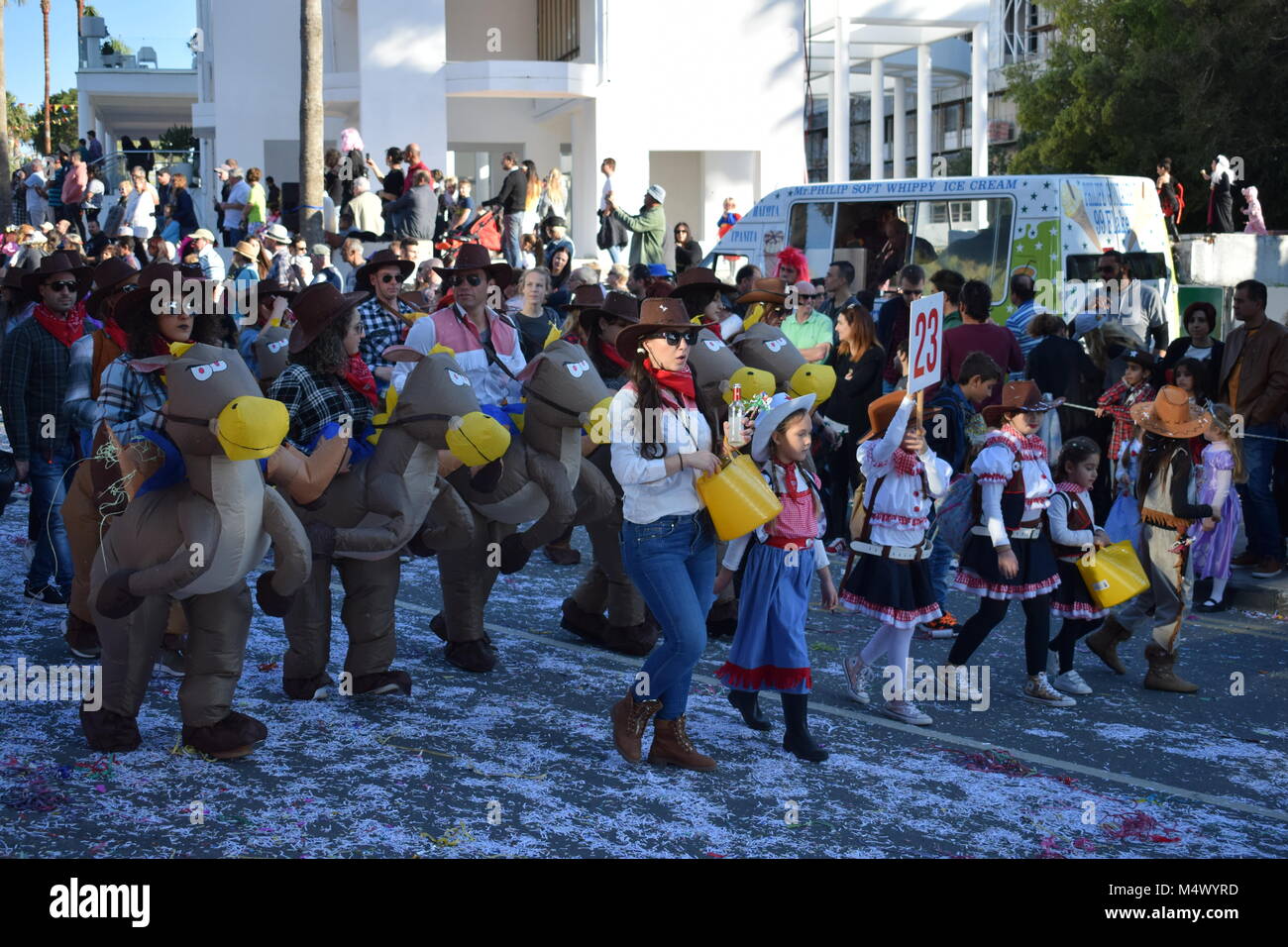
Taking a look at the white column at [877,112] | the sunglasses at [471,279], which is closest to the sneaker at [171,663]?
the sunglasses at [471,279]

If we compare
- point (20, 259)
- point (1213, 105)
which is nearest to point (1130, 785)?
point (20, 259)

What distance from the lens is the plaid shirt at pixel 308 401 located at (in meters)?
6.68

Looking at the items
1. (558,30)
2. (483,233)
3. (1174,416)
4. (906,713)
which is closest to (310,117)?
(483,233)

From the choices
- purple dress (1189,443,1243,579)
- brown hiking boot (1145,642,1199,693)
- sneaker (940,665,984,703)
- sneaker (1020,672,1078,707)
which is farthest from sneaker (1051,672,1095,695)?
purple dress (1189,443,1243,579)

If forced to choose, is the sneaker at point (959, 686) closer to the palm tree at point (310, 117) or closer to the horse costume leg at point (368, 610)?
the horse costume leg at point (368, 610)

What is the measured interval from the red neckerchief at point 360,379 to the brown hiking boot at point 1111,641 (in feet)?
12.9

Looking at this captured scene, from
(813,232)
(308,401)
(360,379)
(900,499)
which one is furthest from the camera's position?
(813,232)

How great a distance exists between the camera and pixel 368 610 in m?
6.96

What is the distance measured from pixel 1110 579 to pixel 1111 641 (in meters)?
0.65

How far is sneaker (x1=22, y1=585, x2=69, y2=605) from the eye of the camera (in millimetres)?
8664

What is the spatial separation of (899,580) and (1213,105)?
29.0 metres

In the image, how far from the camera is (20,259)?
1249cm

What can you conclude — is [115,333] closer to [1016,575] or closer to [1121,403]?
[1016,575]

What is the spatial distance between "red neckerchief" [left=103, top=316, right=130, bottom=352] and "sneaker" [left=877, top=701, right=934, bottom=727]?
3.80m
